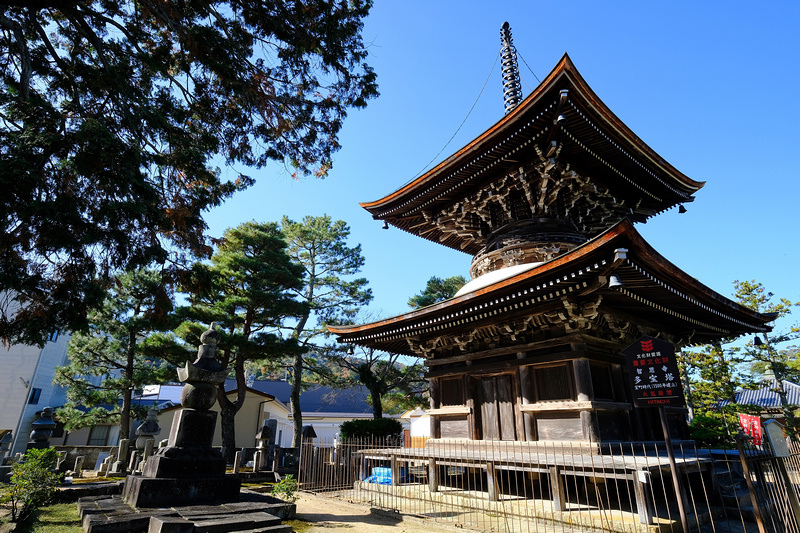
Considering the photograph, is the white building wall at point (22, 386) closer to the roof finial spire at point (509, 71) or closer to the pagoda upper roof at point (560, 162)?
the pagoda upper roof at point (560, 162)

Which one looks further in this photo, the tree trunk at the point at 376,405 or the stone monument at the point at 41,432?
the tree trunk at the point at 376,405

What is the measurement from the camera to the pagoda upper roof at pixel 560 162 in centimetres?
855

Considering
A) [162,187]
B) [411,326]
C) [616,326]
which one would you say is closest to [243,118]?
[162,187]

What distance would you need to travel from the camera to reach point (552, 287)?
7.59 meters

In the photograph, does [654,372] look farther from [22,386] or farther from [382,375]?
[22,386]

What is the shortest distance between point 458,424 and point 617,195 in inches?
309

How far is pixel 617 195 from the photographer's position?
11461 millimetres

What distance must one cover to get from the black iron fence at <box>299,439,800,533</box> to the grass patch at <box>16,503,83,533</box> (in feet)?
17.5

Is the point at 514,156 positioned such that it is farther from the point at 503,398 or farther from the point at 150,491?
the point at 150,491

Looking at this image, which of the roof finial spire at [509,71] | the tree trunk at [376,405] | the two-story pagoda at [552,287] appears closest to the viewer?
the two-story pagoda at [552,287]

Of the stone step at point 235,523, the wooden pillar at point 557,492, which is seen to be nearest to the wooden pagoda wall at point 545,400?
the wooden pillar at point 557,492

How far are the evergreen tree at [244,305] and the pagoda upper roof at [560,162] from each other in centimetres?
821

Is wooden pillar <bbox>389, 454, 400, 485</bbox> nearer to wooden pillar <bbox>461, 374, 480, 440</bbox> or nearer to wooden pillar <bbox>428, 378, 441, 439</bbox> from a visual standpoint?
wooden pillar <bbox>428, 378, 441, 439</bbox>

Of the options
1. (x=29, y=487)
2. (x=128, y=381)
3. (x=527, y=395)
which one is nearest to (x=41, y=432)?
(x=128, y=381)
